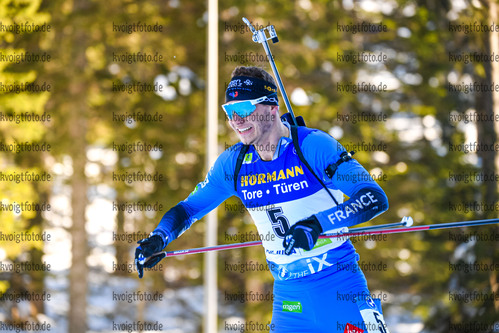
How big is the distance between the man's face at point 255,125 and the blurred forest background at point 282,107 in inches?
290

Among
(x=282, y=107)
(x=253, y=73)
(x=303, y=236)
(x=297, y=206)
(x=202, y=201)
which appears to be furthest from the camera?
(x=282, y=107)

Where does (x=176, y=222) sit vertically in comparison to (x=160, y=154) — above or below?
below

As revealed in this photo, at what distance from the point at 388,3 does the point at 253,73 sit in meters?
9.02

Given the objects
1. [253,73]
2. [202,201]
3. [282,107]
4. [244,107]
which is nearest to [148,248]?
[202,201]

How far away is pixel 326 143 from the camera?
360 centimetres

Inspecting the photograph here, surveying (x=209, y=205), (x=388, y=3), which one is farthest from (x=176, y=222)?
(x=388, y=3)

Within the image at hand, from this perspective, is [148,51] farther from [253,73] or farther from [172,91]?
[253,73]

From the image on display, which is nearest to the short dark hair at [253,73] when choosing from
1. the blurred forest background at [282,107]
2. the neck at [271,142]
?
the neck at [271,142]

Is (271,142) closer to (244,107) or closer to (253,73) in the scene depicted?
(244,107)

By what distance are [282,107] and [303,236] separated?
8.23m

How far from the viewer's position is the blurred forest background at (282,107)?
11.5 m

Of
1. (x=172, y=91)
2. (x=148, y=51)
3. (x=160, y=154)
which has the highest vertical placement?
(x=148, y=51)

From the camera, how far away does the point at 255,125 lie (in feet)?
12.6

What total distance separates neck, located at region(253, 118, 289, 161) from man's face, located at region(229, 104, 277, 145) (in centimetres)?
2
